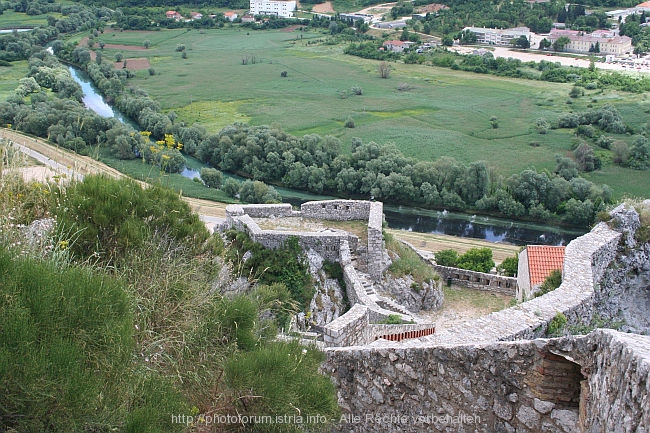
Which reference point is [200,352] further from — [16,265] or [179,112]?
[179,112]

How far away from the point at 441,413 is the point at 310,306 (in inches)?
427

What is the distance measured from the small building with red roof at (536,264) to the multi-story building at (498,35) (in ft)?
299

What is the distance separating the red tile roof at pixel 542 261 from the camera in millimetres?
18328

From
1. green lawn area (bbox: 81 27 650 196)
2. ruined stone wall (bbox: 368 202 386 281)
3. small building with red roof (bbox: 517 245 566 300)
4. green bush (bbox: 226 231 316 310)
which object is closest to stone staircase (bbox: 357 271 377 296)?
ruined stone wall (bbox: 368 202 386 281)

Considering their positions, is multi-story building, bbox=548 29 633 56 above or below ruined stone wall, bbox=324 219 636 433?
below

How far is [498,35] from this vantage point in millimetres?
105812

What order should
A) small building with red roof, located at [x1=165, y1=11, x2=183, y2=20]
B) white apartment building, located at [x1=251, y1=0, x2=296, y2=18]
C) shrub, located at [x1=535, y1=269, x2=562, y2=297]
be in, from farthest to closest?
white apartment building, located at [x1=251, y1=0, x2=296, y2=18], small building with red roof, located at [x1=165, y1=11, x2=183, y2=20], shrub, located at [x1=535, y1=269, x2=562, y2=297]

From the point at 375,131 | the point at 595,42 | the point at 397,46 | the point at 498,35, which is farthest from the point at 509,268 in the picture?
the point at 498,35

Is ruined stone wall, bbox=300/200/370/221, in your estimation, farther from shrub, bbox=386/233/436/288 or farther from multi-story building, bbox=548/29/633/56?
multi-story building, bbox=548/29/633/56

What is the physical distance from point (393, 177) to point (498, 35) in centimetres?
6942

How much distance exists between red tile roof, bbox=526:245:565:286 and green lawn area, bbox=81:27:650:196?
28367mm

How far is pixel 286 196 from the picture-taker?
4581cm

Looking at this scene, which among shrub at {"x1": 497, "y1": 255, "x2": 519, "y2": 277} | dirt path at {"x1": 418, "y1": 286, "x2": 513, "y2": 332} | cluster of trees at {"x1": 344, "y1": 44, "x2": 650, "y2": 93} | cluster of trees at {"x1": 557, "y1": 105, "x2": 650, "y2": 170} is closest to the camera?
dirt path at {"x1": 418, "y1": 286, "x2": 513, "y2": 332}

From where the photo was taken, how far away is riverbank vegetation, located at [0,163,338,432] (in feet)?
13.9
